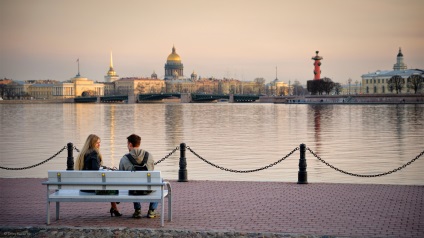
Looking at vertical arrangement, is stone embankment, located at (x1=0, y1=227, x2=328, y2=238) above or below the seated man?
below

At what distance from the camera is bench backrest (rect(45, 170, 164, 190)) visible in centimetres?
923

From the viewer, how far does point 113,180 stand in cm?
928

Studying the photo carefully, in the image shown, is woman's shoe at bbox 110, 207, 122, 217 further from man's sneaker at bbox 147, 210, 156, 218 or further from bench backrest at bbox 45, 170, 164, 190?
bench backrest at bbox 45, 170, 164, 190

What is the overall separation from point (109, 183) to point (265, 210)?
266 cm

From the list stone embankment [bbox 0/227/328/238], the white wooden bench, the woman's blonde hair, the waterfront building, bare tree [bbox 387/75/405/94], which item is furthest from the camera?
the waterfront building

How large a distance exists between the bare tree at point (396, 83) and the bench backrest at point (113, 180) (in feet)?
478

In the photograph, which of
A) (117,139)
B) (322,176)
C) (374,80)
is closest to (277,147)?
(117,139)

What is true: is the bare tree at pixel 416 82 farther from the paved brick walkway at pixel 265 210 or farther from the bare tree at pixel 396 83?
the paved brick walkway at pixel 265 210

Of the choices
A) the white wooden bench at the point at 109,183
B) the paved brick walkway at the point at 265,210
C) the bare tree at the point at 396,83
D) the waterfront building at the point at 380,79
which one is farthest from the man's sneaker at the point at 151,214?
the waterfront building at the point at 380,79

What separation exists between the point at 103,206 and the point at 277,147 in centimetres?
2140

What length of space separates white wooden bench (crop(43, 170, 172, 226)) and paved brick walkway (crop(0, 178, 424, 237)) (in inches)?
14.5

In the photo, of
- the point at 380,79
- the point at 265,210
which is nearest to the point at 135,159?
the point at 265,210

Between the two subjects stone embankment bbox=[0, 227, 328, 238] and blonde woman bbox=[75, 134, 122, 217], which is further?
blonde woman bbox=[75, 134, 122, 217]

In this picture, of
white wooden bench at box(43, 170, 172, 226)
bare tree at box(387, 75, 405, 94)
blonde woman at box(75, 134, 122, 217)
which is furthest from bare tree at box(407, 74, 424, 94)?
white wooden bench at box(43, 170, 172, 226)
